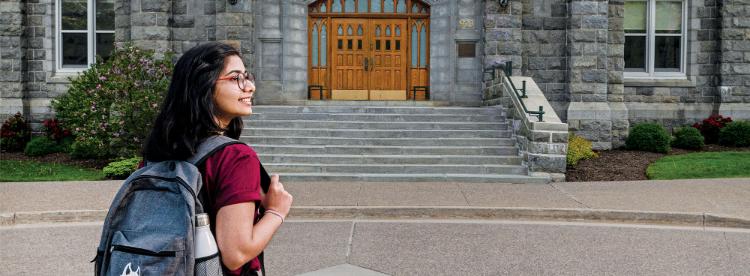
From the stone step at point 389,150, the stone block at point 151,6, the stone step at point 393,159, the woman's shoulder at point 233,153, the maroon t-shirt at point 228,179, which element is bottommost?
the stone step at point 393,159

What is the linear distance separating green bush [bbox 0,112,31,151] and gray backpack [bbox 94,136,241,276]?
17.6 meters

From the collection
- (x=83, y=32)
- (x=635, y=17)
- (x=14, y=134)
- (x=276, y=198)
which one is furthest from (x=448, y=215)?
(x=83, y=32)

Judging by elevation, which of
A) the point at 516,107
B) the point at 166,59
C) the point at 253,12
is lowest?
the point at 516,107

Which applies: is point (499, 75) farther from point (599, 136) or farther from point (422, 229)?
point (422, 229)

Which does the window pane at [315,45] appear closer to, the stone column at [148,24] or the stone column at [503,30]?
the stone column at [148,24]

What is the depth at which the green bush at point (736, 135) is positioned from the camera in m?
17.2

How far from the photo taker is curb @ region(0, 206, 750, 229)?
8.69 m

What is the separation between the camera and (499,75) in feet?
54.1

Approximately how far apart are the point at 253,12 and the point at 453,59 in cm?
557

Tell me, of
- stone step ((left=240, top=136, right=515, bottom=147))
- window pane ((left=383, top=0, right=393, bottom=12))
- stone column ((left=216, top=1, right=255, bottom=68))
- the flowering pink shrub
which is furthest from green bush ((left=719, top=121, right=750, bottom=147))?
stone column ((left=216, top=1, right=255, bottom=68))

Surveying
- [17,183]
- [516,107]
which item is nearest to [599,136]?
[516,107]

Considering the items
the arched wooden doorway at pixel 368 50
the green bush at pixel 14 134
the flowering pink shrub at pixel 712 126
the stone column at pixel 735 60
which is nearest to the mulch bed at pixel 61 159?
the green bush at pixel 14 134

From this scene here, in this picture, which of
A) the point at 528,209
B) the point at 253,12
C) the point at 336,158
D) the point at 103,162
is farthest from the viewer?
the point at 253,12

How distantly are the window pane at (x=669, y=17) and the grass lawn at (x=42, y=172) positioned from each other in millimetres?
15296
